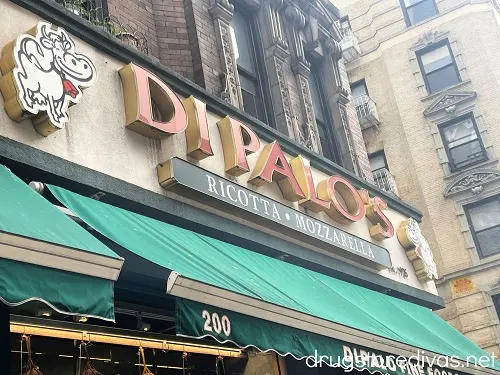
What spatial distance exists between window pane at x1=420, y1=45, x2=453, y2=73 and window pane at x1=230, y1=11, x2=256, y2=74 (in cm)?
1532

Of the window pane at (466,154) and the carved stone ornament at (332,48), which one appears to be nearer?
the carved stone ornament at (332,48)

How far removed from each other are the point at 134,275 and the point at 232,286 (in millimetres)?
1568

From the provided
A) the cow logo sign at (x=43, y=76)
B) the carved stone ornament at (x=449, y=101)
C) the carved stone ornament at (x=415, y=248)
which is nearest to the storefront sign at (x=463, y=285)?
the carved stone ornament at (x=449, y=101)

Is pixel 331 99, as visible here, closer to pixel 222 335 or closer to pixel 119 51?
pixel 119 51

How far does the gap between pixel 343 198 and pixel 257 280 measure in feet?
14.7

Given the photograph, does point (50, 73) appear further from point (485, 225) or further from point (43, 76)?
point (485, 225)

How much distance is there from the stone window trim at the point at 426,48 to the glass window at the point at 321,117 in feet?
40.3

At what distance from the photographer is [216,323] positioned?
5.77 m

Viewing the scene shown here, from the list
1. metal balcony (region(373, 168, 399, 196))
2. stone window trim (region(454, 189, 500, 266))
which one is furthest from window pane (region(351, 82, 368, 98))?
stone window trim (region(454, 189, 500, 266))

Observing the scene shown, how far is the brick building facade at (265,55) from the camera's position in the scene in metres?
9.60

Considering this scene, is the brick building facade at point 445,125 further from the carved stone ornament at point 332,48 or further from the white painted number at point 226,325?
the white painted number at point 226,325

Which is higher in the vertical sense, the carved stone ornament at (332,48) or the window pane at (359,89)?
the window pane at (359,89)

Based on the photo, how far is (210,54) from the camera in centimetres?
998

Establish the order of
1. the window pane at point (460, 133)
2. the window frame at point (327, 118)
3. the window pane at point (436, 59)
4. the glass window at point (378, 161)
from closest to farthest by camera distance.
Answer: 1. the window frame at point (327, 118)
2. the window pane at point (460, 133)
3. the window pane at point (436, 59)
4. the glass window at point (378, 161)
